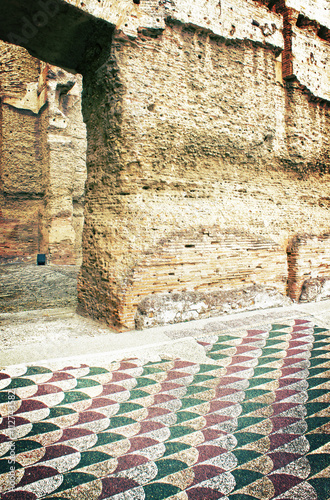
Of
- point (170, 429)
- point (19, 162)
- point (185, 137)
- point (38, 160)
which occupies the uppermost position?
point (38, 160)

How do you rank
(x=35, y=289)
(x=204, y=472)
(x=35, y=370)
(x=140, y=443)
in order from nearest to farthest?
(x=204, y=472)
(x=140, y=443)
(x=35, y=370)
(x=35, y=289)

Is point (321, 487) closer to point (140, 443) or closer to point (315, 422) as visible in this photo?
point (315, 422)

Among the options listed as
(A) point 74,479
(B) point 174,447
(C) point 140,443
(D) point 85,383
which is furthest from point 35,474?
(D) point 85,383

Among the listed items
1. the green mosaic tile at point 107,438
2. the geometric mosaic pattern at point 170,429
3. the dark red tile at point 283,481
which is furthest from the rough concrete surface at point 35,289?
the dark red tile at point 283,481

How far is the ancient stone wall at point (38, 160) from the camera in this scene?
387 inches

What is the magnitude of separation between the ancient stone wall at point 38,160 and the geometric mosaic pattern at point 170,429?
26.0 feet

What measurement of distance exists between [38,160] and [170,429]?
403 inches

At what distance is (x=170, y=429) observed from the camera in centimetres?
188

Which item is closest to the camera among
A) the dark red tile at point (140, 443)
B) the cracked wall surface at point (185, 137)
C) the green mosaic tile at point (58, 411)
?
the dark red tile at point (140, 443)

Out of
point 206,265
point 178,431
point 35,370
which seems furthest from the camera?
point 206,265

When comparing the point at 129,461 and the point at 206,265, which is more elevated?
the point at 206,265

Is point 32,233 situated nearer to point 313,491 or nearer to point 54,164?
point 54,164

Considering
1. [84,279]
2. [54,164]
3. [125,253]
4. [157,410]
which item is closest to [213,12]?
[125,253]

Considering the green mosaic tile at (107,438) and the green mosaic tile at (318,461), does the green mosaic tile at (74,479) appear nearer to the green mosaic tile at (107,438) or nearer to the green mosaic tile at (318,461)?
the green mosaic tile at (107,438)
